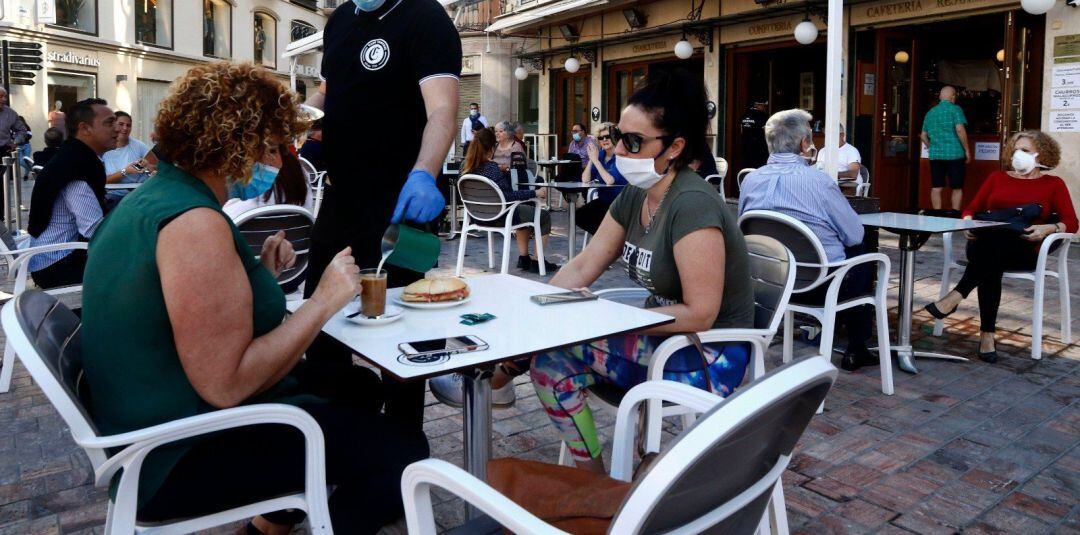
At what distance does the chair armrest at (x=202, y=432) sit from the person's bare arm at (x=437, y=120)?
100 cm

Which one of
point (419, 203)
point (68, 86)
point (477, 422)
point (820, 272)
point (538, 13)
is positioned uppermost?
point (538, 13)

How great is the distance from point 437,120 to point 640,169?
66 cm

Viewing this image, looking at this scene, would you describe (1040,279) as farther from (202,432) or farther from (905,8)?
(905,8)

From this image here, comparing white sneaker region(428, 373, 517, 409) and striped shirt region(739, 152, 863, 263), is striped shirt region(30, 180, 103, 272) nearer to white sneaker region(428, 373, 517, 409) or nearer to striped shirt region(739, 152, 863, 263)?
white sneaker region(428, 373, 517, 409)

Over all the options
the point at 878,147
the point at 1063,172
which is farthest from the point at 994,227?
the point at 878,147

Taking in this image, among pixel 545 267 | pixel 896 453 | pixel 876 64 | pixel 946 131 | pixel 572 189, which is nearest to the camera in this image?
pixel 896 453

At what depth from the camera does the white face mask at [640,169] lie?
276cm

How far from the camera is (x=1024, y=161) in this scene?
5168 millimetres

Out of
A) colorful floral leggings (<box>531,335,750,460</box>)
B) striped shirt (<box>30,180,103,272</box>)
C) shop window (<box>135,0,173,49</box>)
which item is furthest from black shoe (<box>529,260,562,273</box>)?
shop window (<box>135,0,173,49</box>)

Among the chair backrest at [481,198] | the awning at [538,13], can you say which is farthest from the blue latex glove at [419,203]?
the awning at [538,13]

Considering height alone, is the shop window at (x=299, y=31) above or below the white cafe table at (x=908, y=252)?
above

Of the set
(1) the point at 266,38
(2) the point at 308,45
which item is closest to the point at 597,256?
(2) the point at 308,45

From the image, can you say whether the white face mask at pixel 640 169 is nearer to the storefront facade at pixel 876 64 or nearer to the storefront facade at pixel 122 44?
the storefront facade at pixel 876 64

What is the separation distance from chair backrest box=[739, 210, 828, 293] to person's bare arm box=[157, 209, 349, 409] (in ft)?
8.94
